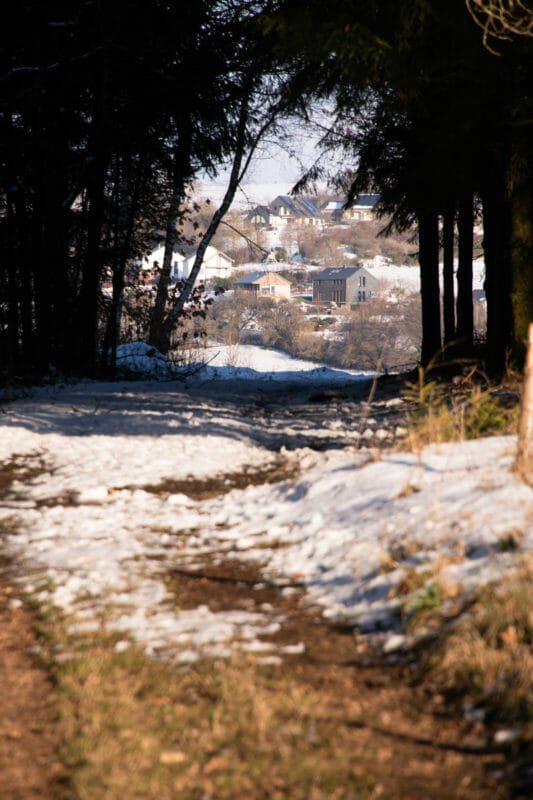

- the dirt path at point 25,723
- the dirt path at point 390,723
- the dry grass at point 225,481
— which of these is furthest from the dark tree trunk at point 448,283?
the dirt path at point 25,723

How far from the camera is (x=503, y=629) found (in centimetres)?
312

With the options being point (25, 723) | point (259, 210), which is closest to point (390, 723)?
point (25, 723)

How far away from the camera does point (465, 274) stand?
1528 cm

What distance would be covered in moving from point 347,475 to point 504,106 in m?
6.09

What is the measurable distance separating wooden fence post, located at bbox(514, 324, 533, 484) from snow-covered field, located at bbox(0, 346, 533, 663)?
0.13 metres

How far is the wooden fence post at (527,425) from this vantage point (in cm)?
478

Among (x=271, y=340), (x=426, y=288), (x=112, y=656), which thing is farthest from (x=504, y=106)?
(x=271, y=340)

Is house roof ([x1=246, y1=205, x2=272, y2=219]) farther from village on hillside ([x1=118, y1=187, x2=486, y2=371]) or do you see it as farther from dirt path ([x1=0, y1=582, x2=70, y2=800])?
dirt path ([x1=0, y1=582, x2=70, y2=800])

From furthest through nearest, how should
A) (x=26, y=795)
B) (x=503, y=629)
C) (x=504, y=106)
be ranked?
(x=504, y=106) < (x=503, y=629) < (x=26, y=795)

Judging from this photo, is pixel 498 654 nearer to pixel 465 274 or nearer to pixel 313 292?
pixel 465 274

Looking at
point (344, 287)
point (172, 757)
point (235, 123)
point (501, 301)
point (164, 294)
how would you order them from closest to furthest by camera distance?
point (172, 757)
point (501, 301)
point (235, 123)
point (164, 294)
point (344, 287)

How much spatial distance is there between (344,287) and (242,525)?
226 ft

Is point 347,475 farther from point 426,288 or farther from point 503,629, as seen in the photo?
point 426,288

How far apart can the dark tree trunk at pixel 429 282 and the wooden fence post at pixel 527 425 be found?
9498 mm
